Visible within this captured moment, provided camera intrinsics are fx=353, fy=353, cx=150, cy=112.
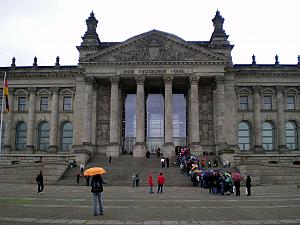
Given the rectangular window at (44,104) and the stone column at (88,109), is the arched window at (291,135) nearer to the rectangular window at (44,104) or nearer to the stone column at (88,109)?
the stone column at (88,109)

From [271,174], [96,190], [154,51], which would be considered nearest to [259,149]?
[271,174]

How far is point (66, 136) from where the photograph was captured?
63.9m

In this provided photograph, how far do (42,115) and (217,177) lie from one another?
1752 inches

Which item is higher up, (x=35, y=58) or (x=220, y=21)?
(x=220, y=21)

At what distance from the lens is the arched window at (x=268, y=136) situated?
62.3m

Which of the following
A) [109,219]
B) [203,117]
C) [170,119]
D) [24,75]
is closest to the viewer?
[109,219]

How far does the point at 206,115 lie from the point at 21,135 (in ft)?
111

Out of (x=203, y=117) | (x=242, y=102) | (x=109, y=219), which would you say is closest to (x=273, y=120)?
(x=242, y=102)

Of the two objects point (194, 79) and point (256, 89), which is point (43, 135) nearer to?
point (194, 79)

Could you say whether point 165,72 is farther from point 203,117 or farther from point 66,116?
point 66,116

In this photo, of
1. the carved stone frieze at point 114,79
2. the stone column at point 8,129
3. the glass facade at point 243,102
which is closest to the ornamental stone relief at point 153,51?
the carved stone frieze at point 114,79

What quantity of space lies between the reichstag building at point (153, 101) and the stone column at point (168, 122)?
6.1 inches

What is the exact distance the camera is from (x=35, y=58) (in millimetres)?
65750

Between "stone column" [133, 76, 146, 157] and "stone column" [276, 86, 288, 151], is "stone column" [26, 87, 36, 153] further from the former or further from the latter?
"stone column" [276, 86, 288, 151]
